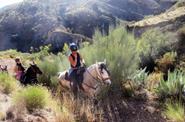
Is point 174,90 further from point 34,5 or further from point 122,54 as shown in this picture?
point 34,5

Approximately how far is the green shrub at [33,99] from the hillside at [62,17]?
68801 millimetres

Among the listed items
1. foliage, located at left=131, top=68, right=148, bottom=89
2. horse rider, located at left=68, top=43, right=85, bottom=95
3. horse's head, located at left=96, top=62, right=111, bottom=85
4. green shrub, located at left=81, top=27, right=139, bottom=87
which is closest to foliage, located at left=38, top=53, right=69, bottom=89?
green shrub, located at left=81, top=27, right=139, bottom=87

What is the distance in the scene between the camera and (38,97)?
38.3 ft

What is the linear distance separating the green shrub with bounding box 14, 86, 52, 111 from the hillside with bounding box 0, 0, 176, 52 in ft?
226

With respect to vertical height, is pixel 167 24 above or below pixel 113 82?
above

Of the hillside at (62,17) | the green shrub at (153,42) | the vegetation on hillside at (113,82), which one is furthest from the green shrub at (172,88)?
the hillside at (62,17)

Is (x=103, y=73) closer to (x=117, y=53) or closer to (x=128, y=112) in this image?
(x=128, y=112)

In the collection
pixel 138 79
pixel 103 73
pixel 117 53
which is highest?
pixel 117 53

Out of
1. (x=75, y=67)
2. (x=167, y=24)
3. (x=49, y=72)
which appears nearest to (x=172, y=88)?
(x=75, y=67)

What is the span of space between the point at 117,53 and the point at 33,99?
10.9 feet

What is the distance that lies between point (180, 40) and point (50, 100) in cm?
2048

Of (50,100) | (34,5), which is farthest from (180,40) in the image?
(34,5)

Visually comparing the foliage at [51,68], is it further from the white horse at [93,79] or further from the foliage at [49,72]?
the white horse at [93,79]

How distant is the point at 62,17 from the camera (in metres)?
103
